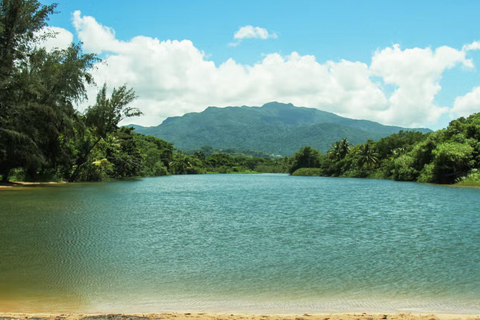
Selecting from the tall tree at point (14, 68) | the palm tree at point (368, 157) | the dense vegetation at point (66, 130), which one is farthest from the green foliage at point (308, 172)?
the tall tree at point (14, 68)

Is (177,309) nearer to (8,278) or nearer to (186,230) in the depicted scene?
(8,278)

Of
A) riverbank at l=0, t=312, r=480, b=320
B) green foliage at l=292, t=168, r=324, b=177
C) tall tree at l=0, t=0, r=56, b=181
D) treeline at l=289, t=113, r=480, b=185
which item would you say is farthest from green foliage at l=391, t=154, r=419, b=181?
riverbank at l=0, t=312, r=480, b=320

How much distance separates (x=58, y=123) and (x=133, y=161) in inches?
1703

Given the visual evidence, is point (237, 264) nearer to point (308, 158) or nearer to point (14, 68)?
point (14, 68)

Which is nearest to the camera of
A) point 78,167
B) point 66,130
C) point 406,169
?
point 66,130

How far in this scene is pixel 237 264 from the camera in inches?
469

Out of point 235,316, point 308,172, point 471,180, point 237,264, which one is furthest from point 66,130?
point 308,172

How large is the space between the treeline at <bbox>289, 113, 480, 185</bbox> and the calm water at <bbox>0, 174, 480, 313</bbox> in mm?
44332

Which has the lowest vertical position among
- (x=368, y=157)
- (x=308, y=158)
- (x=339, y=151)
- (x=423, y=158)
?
(x=423, y=158)

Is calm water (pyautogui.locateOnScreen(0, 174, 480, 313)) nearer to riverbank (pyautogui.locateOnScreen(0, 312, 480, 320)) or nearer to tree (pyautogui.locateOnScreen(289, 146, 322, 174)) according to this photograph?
riverbank (pyautogui.locateOnScreen(0, 312, 480, 320))

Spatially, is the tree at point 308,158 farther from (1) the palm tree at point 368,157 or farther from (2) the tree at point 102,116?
(2) the tree at point 102,116

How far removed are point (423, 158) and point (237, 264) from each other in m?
72.0

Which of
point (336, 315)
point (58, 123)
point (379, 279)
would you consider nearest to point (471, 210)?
point (379, 279)

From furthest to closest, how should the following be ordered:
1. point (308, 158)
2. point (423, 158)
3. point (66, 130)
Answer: point (308, 158), point (423, 158), point (66, 130)
